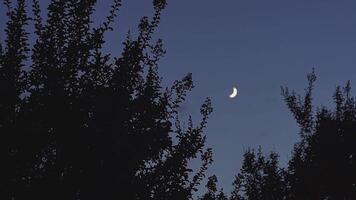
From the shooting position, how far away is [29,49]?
8.66 meters

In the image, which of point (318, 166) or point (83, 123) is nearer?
point (83, 123)

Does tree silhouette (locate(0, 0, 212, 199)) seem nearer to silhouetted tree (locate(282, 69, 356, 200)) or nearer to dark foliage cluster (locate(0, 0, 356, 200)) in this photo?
dark foliage cluster (locate(0, 0, 356, 200))

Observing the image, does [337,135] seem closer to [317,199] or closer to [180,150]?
[317,199]

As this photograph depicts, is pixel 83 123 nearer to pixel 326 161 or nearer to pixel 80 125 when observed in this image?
pixel 80 125

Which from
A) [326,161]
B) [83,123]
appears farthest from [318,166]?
[83,123]

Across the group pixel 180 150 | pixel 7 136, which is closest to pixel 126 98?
pixel 180 150

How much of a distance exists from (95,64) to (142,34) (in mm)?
1452

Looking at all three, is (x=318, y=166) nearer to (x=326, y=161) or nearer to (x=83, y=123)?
(x=326, y=161)

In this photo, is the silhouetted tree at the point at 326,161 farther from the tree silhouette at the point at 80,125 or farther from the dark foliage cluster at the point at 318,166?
the tree silhouette at the point at 80,125

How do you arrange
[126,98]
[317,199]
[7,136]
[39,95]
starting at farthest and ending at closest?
[317,199], [126,98], [39,95], [7,136]

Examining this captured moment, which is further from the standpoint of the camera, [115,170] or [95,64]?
[95,64]

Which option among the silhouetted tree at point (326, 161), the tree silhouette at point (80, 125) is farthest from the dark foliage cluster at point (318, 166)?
the tree silhouette at point (80, 125)

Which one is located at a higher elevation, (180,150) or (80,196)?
(180,150)

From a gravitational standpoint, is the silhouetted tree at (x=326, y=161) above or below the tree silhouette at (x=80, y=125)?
above
